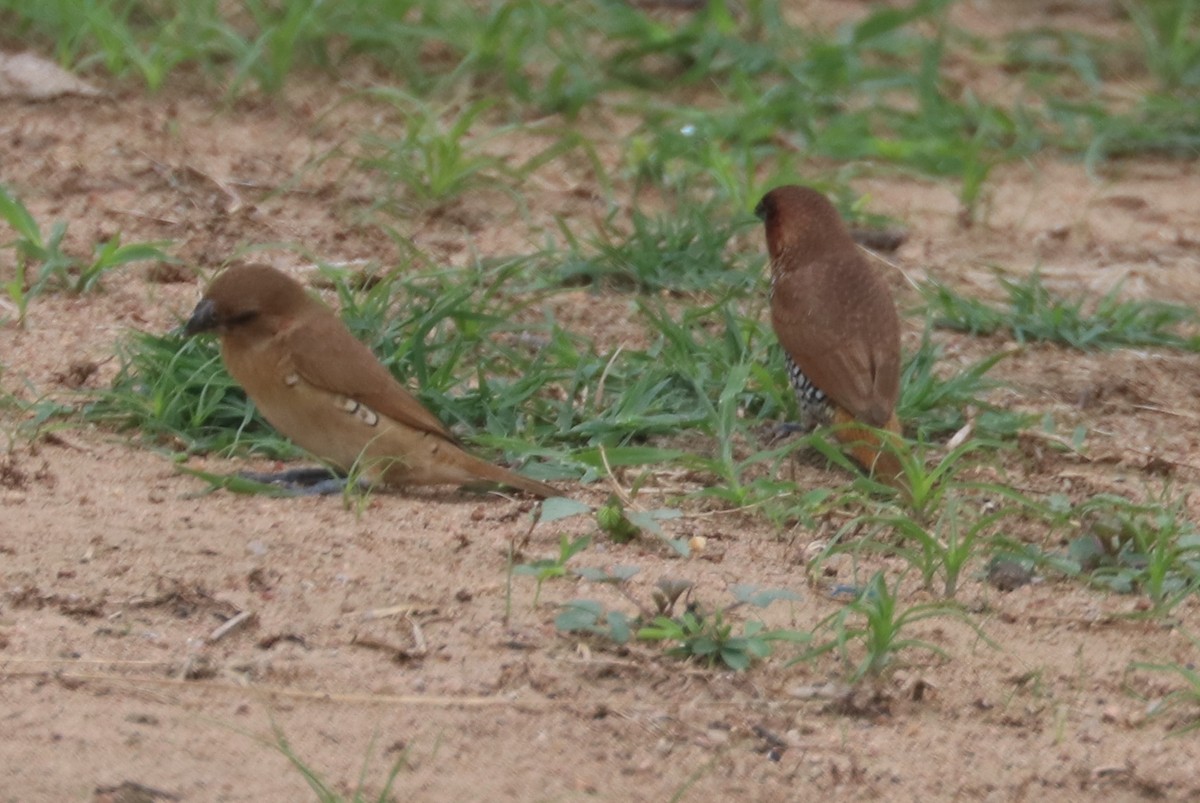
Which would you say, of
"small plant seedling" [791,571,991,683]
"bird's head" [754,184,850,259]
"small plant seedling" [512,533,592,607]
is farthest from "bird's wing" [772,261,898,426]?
"small plant seedling" [512,533,592,607]

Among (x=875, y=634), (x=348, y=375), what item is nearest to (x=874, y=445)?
(x=875, y=634)

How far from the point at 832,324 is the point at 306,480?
171cm

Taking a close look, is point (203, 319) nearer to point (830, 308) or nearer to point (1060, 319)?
point (830, 308)

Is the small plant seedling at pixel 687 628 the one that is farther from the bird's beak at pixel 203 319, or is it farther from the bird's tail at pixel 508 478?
the bird's beak at pixel 203 319

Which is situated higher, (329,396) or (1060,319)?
(329,396)

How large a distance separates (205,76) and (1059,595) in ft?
15.3

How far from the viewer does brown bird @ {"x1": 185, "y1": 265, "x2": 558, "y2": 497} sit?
512cm

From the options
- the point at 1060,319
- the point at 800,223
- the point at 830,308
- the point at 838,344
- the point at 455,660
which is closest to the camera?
the point at 455,660

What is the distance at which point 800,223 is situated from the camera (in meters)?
6.42

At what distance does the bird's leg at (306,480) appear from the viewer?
5.09 meters

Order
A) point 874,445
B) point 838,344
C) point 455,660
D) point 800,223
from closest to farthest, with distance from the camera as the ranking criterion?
1. point 455,660
2. point 874,445
3. point 838,344
4. point 800,223

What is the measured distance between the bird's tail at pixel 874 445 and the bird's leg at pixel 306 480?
4.62 feet

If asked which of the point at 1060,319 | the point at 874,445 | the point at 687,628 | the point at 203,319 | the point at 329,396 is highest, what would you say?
the point at 203,319

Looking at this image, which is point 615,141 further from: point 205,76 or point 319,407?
point 319,407
